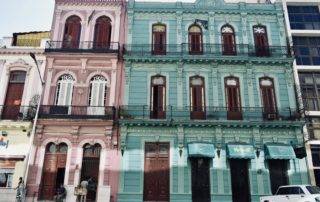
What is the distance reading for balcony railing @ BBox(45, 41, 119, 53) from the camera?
21.8m

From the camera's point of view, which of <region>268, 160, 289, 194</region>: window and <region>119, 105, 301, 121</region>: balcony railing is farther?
<region>119, 105, 301, 121</region>: balcony railing

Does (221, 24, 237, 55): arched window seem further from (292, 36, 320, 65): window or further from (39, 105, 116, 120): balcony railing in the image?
(39, 105, 116, 120): balcony railing

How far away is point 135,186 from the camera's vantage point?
62.9 feet

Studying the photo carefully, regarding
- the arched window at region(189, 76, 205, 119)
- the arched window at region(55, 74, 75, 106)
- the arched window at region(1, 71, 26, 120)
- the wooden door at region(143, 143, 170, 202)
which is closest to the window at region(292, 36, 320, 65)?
the arched window at region(189, 76, 205, 119)

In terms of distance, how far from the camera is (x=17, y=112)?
2094cm

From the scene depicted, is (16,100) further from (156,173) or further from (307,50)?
(307,50)

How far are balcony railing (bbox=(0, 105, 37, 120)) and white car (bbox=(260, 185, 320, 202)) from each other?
534 inches

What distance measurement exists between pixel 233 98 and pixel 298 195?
7670 mm

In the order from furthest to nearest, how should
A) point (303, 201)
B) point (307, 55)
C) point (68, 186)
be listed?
1. point (307, 55)
2. point (68, 186)
3. point (303, 201)

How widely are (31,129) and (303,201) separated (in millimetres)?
14577

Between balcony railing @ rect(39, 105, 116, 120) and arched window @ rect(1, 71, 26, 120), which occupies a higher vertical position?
arched window @ rect(1, 71, 26, 120)

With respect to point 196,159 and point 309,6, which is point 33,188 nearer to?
point 196,159

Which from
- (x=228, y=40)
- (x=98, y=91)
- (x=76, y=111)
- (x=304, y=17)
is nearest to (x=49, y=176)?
(x=76, y=111)

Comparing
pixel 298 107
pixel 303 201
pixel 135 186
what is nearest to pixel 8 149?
pixel 135 186
